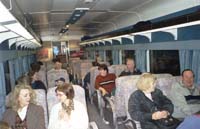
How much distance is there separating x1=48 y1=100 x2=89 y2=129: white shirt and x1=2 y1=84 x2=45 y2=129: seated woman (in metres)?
0.18

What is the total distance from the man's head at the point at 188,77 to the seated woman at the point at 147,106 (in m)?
0.50

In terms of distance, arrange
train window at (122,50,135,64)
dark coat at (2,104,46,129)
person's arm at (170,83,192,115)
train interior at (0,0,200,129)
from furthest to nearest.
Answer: train window at (122,50,135,64)
person's arm at (170,83,192,115)
train interior at (0,0,200,129)
dark coat at (2,104,46,129)

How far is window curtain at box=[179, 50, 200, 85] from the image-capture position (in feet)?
14.0

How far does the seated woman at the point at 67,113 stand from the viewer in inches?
133

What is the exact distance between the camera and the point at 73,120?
134 inches

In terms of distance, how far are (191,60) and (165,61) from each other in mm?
1229

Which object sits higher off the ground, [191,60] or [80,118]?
[191,60]

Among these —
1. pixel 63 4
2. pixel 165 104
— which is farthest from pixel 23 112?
pixel 63 4

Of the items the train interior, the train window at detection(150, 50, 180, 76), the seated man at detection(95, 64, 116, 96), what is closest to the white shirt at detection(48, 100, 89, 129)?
the train interior

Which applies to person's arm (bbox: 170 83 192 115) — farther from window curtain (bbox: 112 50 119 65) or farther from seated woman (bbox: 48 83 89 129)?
window curtain (bbox: 112 50 119 65)

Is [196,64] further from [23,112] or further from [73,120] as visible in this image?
[23,112]

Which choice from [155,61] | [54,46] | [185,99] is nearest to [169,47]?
[155,61]

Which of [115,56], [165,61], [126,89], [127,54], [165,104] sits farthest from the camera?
[115,56]

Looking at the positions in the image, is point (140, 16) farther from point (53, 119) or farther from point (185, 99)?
point (53, 119)
